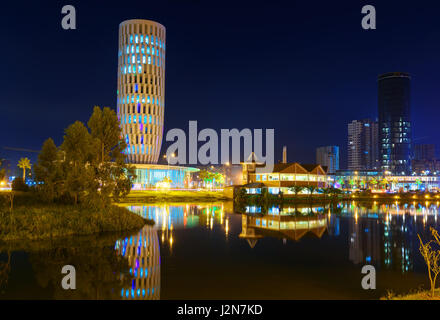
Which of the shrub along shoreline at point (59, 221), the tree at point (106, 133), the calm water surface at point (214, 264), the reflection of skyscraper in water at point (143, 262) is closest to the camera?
the reflection of skyscraper in water at point (143, 262)

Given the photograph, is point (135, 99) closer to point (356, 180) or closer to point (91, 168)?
point (91, 168)

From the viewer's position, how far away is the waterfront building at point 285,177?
83.3 meters

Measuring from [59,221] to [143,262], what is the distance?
11262 mm

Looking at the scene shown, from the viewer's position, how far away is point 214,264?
1984 centimetres

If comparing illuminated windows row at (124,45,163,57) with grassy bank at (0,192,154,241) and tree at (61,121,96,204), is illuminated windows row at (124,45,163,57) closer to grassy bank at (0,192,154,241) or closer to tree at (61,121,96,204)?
tree at (61,121,96,204)

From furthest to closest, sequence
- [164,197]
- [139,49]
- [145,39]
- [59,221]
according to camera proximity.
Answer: [145,39]
[139,49]
[164,197]
[59,221]

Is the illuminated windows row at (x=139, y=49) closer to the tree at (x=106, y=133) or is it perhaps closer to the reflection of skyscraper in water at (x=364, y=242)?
the tree at (x=106, y=133)

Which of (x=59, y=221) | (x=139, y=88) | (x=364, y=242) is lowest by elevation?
(x=364, y=242)

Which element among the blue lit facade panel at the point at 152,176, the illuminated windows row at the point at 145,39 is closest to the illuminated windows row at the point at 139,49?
the illuminated windows row at the point at 145,39

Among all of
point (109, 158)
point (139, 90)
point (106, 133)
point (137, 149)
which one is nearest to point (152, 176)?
point (137, 149)

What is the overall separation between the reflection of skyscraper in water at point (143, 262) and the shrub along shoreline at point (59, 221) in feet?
8.53

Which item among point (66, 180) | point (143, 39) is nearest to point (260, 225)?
point (66, 180)

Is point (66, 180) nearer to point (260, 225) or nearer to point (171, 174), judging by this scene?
point (260, 225)
